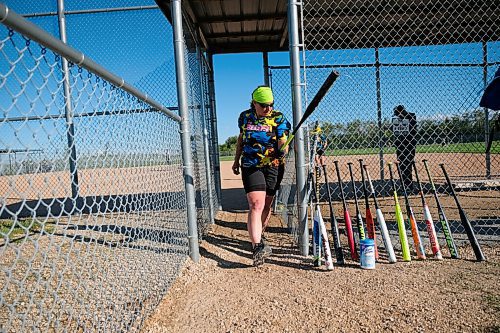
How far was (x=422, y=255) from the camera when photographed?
12.0 feet

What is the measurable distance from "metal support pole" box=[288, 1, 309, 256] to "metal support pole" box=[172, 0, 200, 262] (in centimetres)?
116

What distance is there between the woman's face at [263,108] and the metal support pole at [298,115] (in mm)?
267

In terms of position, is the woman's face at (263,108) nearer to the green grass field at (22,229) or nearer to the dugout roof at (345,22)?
the dugout roof at (345,22)

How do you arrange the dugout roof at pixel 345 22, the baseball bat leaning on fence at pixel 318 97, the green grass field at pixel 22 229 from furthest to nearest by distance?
the dugout roof at pixel 345 22 < the baseball bat leaning on fence at pixel 318 97 < the green grass field at pixel 22 229

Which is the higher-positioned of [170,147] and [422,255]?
[170,147]

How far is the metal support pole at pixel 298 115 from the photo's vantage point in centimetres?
374

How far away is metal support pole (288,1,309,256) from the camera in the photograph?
3744mm

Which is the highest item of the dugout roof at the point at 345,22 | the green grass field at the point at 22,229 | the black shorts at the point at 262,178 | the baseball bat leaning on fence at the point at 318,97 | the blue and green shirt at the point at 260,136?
the dugout roof at the point at 345,22

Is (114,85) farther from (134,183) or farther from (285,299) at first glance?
(285,299)

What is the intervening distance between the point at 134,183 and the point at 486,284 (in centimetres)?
297

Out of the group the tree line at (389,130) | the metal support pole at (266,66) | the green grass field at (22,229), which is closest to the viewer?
the green grass field at (22,229)

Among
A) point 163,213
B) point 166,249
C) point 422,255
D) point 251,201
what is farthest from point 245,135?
point 422,255

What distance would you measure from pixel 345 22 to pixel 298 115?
10.4ft

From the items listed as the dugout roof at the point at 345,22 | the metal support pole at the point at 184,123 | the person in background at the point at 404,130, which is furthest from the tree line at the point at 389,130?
the metal support pole at the point at 184,123
